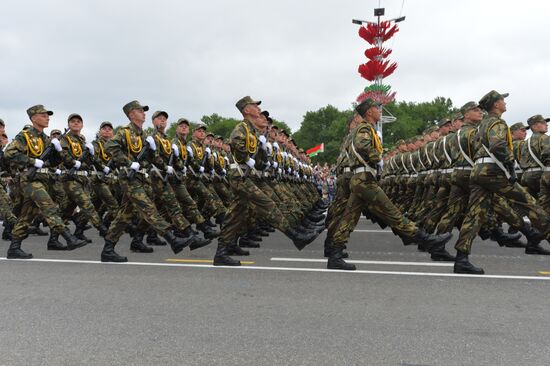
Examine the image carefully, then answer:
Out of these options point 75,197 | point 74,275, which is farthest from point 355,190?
point 75,197

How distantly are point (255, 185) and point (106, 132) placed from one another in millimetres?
5600

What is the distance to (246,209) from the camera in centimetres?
654

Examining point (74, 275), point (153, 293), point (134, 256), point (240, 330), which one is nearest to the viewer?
point (240, 330)

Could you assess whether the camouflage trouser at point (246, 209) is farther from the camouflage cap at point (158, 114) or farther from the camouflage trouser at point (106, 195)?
the camouflage trouser at point (106, 195)

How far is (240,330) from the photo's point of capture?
3.71 metres

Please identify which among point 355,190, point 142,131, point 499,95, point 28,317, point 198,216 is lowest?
point 28,317

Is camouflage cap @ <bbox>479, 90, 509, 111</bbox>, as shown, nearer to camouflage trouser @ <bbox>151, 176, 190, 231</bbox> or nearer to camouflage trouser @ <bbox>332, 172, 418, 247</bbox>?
camouflage trouser @ <bbox>332, 172, 418, 247</bbox>

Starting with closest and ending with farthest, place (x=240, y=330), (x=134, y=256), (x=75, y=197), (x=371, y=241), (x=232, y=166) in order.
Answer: (x=240, y=330)
(x=232, y=166)
(x=134, y=256)
(x=75, y=197)
(x=371, y=241)

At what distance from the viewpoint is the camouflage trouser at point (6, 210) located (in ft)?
30.8

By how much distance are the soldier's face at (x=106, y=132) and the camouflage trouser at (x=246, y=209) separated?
213 inches

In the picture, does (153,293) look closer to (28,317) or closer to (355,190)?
(28,317)

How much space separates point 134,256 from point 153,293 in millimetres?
2644

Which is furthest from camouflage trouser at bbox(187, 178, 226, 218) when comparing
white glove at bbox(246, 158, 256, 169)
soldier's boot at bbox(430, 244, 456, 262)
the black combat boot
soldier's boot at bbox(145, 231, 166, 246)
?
soldier's boot at bbox(430, 244, 456, 262)

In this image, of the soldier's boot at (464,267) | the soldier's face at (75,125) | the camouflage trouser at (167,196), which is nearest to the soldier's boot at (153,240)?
the camouflage trouser at (167,196)
